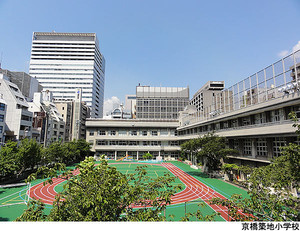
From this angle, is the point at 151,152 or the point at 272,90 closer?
the point at 272,90

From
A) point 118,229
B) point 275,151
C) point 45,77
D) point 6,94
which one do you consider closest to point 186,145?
point 275,151

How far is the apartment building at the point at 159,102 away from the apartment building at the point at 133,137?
126ft

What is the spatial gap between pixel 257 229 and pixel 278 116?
1994cm

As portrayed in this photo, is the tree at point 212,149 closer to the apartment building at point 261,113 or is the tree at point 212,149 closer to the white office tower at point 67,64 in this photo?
the apartment building at point 261,113

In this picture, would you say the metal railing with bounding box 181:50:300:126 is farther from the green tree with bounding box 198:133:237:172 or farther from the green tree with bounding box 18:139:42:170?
the green tree with bounding box 18:139:42:170

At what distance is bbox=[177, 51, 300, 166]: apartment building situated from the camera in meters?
16.0

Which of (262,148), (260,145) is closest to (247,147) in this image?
(260,145)

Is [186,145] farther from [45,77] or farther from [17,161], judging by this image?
[45,77]

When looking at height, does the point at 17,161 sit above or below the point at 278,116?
below

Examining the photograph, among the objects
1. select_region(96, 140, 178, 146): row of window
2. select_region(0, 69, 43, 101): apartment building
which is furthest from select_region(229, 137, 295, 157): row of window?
select_region(0, 69, 43, 101): apartment building

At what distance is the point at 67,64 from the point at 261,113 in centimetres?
10607

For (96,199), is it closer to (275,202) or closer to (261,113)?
(275,202)

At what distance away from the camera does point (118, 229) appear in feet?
8.70

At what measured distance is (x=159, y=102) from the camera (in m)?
94.3
